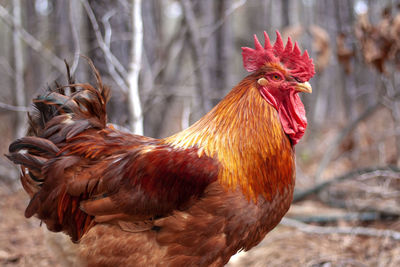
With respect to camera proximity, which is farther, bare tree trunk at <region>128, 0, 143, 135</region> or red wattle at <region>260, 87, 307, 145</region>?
bare tree trunk at <region>128, 0, 143, 135</region>

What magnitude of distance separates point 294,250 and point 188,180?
279 centimetres

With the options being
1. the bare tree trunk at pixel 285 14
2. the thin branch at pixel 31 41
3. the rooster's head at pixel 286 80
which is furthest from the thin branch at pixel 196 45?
the bare tree trunk at pixel 285 14

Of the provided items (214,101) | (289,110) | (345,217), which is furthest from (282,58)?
(214,101)

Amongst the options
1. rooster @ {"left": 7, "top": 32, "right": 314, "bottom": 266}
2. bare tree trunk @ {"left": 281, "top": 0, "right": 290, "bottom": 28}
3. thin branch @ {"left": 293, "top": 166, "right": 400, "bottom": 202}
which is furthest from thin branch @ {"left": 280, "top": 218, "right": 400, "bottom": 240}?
bare tree trunk @ {"left": 281, "top": 0, "right": 290, "bottom": 28}

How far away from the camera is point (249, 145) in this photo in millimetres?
2758

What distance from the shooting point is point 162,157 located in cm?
274

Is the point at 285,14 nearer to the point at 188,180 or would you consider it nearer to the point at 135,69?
the point at 135,69

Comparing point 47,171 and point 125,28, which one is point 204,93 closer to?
point 125,28

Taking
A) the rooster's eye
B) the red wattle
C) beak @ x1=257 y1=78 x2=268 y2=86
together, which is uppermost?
the rooster's eye

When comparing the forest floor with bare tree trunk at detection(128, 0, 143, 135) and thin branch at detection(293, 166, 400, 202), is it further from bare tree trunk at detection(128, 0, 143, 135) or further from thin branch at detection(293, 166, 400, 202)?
bare tree trunk at detection(128, 0, 143, 135)

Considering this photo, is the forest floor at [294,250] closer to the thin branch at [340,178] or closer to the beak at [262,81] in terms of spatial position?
the thin branch at [340,178]

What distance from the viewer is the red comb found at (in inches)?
111

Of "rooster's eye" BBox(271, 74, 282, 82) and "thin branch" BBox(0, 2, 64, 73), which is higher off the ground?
"thin branch" BBox(0, 2, 64, 73)

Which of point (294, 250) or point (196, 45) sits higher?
point (196, 45)
